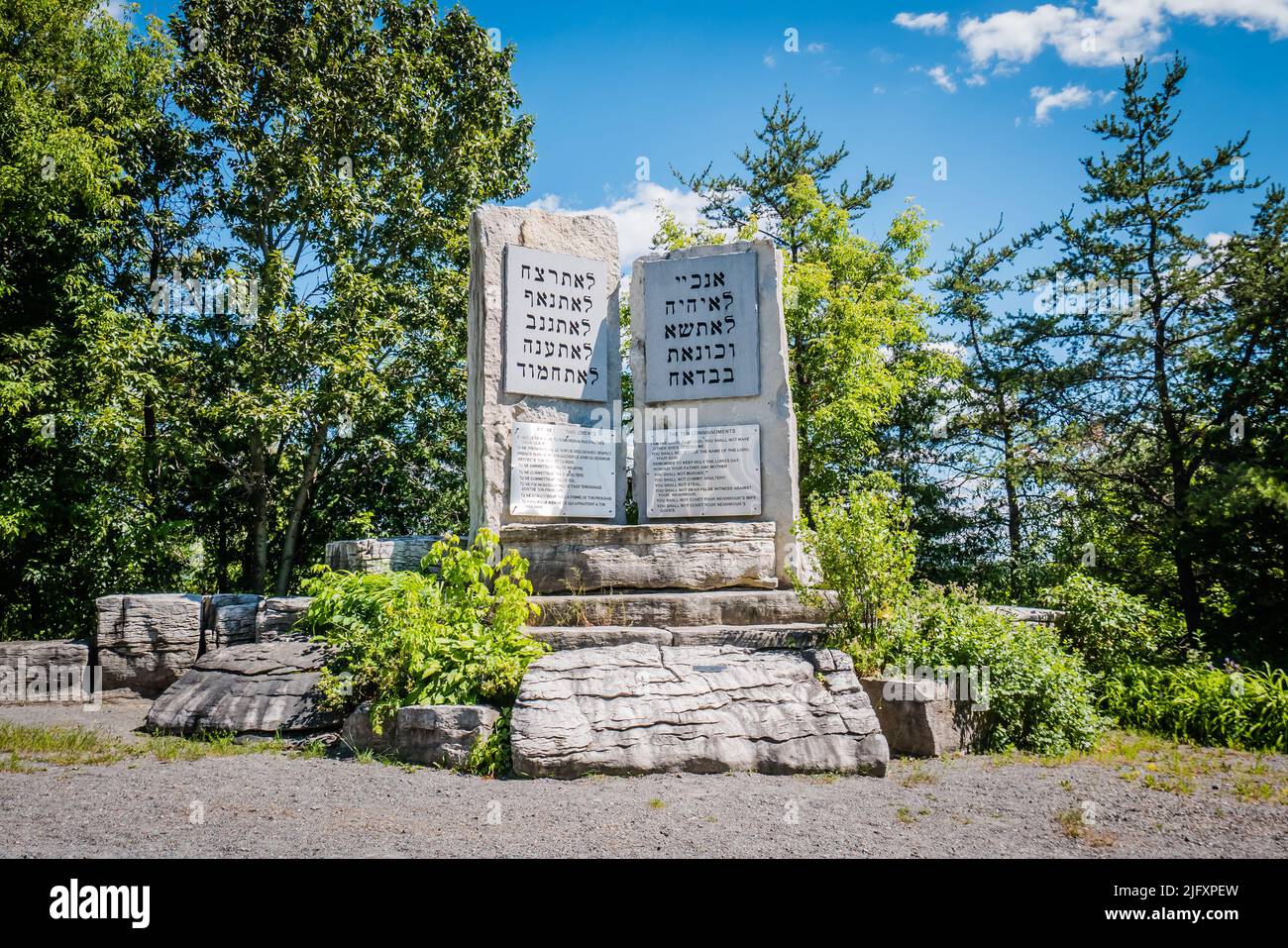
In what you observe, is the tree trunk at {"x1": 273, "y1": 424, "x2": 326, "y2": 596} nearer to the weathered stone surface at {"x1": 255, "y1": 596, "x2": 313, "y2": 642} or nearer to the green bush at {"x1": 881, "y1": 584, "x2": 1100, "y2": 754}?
the weathered stone surface at {"x1": 255, "y1": 596, "x2": 313, "y2": 642}

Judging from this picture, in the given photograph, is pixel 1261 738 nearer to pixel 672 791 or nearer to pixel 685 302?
pixel 672 791

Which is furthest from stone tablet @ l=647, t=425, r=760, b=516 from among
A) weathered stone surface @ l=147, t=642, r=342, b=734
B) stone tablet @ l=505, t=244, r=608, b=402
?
weathered stone surface @ l=147, t=642, r=342, b=734

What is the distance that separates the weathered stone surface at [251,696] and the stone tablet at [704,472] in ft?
11.4

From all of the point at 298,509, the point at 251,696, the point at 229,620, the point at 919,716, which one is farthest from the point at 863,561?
the point at 298,509

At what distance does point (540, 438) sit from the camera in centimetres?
775

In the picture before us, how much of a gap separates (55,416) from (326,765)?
933 centimetres

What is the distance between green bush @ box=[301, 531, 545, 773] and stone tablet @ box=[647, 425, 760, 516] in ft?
6.63

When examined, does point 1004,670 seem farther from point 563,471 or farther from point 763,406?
point 563,471

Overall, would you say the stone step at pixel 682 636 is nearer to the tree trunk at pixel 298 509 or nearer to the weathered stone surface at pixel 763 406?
the weathered stone surface at pixel 763 406

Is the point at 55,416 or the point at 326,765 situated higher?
the point at 55,416

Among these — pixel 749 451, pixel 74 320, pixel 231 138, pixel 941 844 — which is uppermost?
pixel 231 138

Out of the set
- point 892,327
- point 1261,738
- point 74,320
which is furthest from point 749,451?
point 74,320

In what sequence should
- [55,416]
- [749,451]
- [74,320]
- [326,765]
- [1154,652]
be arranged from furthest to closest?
[74,320], [55,416], [1154,652], [749,451], [326,765]

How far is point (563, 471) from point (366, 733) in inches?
126
